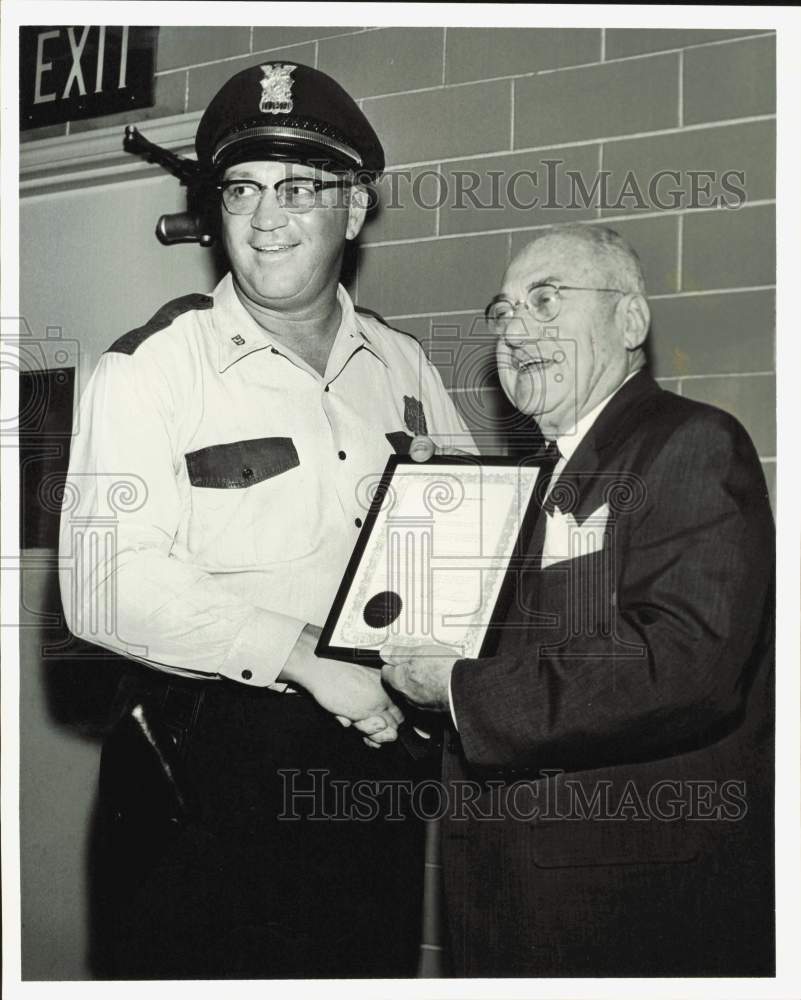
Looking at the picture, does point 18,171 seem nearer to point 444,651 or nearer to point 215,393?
point 215,393

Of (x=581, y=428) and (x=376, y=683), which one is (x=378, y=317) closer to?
(x=581, y=428)

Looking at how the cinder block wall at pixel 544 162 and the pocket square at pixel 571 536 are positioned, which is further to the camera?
the cinder block wall at pixel 544 162

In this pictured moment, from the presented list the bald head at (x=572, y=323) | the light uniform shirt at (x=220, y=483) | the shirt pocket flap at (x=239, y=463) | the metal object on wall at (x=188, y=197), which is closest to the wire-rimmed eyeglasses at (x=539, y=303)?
the bald head at (x=572, y=323)

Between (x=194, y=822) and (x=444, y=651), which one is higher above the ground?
(x=444, y=651)

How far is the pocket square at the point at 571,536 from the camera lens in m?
1.96

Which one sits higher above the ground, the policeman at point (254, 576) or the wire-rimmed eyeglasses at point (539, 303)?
the wire-rimmed eyeglasses at point (539, 303)

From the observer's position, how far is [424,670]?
195 cm

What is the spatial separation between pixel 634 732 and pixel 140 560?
0.90 m

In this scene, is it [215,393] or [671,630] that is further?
[215,393]

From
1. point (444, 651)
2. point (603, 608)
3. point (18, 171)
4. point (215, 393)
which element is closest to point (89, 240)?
point (18, 171)

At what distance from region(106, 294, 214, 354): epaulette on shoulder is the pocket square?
0.76 meters

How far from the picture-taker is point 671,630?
1894 mm

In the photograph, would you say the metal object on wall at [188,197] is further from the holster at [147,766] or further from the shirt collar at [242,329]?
the holster at [147,766]

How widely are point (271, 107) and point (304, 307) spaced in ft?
1.21
